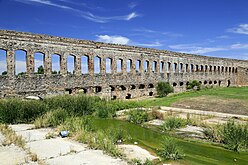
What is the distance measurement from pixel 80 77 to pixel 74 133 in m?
13.2

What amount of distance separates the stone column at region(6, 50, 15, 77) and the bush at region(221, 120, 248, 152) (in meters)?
14.2

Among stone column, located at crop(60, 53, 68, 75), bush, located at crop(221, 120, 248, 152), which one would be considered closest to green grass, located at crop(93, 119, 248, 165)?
bush, located at crop(221, 120, 248, 152)

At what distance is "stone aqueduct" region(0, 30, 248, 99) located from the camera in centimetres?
1756

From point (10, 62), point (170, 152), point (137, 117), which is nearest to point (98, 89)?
point (10, 62)

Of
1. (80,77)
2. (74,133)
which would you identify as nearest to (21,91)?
(80,77)

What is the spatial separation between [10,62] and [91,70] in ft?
23.4

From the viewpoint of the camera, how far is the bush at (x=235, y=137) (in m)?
7.90

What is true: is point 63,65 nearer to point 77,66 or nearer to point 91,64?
point 77,66

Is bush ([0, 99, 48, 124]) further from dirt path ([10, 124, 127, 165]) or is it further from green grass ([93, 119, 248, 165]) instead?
green grass ([93, 119, 248, 165])

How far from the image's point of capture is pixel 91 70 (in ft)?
73.5

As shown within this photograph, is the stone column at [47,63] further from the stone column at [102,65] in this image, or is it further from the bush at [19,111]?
the bush at [19,111]

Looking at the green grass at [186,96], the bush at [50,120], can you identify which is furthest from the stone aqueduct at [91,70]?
the bush at [50,120]

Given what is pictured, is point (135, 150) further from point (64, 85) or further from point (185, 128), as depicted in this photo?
point (64, 85)

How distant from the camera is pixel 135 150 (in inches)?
281
